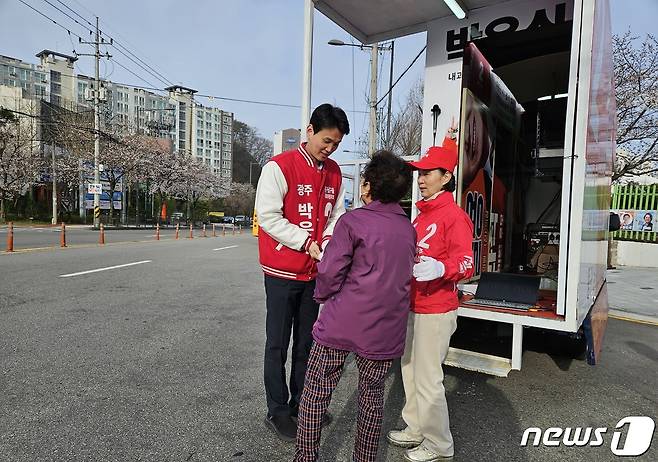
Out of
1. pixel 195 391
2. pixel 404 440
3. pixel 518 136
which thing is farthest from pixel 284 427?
pixel 518 136

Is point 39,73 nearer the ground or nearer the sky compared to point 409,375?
nearer the sky

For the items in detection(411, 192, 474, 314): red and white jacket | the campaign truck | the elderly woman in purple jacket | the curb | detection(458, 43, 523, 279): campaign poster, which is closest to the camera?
the elderly woman in purple jacket

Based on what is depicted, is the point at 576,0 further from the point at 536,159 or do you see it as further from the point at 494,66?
the point at 536,159

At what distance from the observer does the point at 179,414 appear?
2975mm

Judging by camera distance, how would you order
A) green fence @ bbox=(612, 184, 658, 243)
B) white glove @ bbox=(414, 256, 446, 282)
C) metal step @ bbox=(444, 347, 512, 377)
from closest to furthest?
white glove @ bbox=(414, 256, 446, 282)
metal step @ bbox=(444, 347, 512, 377)
green fence @ bbox=(612, 184, 658, 243)

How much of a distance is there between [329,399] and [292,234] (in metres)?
0.88

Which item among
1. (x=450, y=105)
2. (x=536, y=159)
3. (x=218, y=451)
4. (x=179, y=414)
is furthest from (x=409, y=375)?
(x=536, y=159)

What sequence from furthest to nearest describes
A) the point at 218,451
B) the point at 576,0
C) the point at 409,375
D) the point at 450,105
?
the point at 450,105 → the point at 576,0 → the point at 409,375 → the point at 218,451

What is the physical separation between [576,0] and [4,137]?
38.8m

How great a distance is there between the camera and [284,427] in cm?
267

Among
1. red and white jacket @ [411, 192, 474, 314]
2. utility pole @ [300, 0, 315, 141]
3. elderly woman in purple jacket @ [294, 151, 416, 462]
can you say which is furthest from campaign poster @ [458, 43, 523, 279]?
elderly woman in purple jacket @ [294, 151, 416, 462]

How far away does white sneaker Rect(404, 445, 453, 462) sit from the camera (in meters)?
2.48

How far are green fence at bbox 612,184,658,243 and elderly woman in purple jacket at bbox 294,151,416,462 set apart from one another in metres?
A: 14.4

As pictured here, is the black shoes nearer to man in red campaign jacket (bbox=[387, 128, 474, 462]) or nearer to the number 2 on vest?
man in red campaign jacket (bbox=[387, 128, 474, 462])
